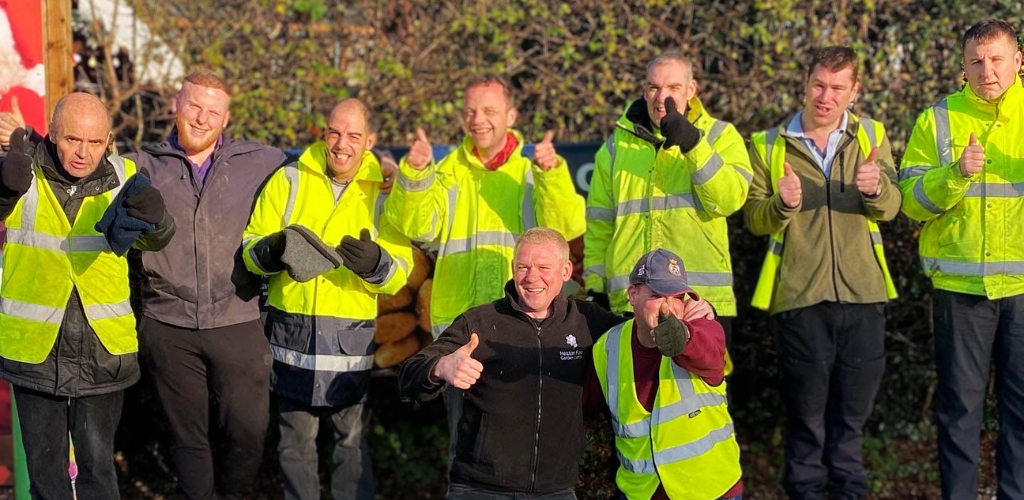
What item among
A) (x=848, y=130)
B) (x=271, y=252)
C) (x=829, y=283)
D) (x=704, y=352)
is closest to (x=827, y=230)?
(x=829, y=283)

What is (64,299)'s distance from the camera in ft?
13.9

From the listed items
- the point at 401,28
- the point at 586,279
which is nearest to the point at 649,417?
the point at 586,279

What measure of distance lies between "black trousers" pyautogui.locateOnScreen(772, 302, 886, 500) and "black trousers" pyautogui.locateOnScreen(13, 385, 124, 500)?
3.16 m

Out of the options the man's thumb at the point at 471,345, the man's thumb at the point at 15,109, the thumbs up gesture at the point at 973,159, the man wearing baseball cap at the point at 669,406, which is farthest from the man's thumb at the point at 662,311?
the man's thumb at the point at 15,109

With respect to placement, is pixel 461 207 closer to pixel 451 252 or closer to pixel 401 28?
pixel 451 252

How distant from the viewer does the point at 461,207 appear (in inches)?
188

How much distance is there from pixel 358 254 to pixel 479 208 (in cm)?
65

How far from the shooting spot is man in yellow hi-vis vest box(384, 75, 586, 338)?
4.58 m

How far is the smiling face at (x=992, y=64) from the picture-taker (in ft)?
14.6

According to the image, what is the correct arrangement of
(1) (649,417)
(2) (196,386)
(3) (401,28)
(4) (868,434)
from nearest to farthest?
(1) (649,417) → (2) (196,386) → (4) (868,434) → (3) (401,28)

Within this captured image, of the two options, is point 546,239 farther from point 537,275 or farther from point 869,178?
point 869,178

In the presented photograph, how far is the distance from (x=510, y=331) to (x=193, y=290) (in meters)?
1.51

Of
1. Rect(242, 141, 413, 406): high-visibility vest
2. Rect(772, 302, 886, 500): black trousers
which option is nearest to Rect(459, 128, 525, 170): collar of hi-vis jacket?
Rect(242, 141, 413, 406): high-visibility vest

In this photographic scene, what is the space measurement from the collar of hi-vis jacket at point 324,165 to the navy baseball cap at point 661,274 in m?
1.50
